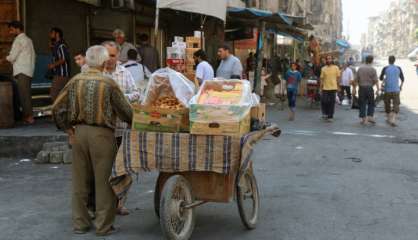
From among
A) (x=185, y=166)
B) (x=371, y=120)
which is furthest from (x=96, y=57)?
(x=371, y=120)

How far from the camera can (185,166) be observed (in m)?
4.93

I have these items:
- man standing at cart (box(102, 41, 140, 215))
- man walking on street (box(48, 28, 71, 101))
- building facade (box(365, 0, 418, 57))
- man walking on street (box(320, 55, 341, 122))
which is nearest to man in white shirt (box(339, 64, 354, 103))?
man walking on street (box(320, 55, 341, 122))

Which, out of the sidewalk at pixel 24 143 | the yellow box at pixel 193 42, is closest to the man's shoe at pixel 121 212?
the sidewalk at pixel 24 143

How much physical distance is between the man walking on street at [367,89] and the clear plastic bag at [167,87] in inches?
397

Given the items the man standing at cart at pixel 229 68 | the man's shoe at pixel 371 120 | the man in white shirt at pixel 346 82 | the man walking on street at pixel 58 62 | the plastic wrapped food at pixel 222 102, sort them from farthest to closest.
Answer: the man in white shirt at pixel 346 82 < the man's shoe at pixel 371 120 < the man standing at cart at pixel 229 68 < the man walking on street at pixel 58 62 < the plastic wrapped food at pixel 222 102

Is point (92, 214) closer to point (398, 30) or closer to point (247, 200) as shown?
point (247, 200)

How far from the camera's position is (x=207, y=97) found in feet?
17.2

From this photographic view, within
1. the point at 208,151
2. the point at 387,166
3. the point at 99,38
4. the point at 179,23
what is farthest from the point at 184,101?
the point at 179,23

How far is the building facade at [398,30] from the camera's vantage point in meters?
118

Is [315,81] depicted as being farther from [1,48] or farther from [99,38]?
[1,48]

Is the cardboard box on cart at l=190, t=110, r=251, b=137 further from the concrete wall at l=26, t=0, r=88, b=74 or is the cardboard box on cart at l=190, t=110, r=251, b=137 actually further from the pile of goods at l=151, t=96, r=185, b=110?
the concrete wall at l=26, t=0, r=88, b=74

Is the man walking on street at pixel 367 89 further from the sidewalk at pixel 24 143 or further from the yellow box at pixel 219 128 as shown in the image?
the yellow box at pixel 219 128

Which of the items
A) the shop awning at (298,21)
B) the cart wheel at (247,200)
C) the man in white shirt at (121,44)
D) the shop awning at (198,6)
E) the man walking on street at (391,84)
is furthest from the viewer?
the shop awning at (298,21)

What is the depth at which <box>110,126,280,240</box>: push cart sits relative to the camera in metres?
4.88
